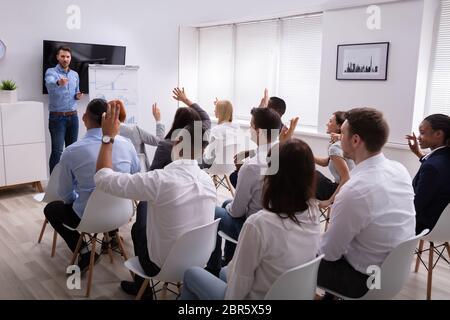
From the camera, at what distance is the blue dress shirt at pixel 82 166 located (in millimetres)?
2865

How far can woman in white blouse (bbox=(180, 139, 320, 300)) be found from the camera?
5.29ft

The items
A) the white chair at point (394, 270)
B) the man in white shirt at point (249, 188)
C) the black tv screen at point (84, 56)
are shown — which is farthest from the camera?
the black tv screen at point (84, 56)

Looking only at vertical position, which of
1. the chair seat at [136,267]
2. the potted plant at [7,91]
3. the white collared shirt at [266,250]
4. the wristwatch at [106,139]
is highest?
the potted plant at [7,91]

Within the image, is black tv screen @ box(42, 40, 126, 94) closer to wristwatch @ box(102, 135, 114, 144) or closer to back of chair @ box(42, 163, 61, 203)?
back of chair @ box(42, 163, 61, 203)

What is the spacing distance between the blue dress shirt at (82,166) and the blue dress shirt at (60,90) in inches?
106

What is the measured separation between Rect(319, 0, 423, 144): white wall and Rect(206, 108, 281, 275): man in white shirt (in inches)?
85.7

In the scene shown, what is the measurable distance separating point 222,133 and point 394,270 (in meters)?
2.93

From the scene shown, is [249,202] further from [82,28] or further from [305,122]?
[82,28]

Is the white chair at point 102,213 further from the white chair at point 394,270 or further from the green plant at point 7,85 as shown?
the green plant at point 7,85

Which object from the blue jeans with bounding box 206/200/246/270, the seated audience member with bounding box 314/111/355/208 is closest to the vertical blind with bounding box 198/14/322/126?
the seated audience member with bounding box 314/111/355/208

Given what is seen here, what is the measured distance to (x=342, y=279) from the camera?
2.06 m

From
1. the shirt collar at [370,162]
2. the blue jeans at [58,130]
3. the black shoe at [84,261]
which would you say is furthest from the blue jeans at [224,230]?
the blue jeans at [58,130]

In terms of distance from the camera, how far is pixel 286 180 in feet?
5.44

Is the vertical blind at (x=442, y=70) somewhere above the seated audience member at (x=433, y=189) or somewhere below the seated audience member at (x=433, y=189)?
above
